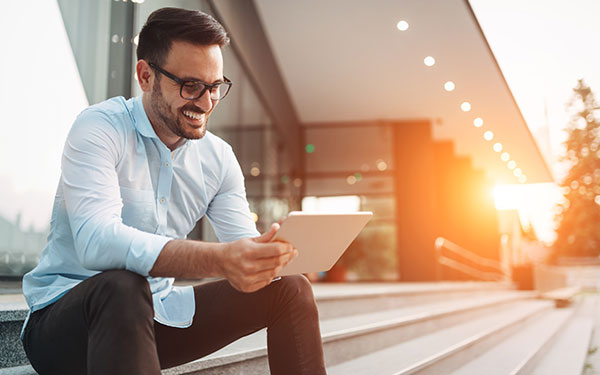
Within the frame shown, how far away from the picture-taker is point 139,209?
4.38ft

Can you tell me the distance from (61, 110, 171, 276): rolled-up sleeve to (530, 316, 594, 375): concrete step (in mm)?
2939

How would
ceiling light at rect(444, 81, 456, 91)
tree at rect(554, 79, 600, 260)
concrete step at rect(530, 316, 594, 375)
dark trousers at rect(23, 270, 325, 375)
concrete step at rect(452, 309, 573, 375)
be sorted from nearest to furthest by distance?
dark trousers at rect(23, 270, 325, 375) < concrete step at rect(452, 309, 573, 375) < concrete step at rect(530, 316, 594, 375) < ceiling light at rect(444, 81, 456, 91) < tree at rect(554, 79, 600, 260)

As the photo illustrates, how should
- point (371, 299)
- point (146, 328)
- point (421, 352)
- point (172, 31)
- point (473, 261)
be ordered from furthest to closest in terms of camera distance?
point (473, 261), point (371, 299), point (421, 352), point (172, 31), point (146, 328)

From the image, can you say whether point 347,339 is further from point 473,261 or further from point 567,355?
point 473,261

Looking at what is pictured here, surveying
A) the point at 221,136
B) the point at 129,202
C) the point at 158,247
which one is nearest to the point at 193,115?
the point at 129,202

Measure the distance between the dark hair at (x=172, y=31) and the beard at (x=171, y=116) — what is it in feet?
0.27

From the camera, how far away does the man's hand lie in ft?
3.51

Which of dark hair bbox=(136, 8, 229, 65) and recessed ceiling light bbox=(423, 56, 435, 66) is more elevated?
recessed ceiling light bbox=(423, 56, 435, 66)

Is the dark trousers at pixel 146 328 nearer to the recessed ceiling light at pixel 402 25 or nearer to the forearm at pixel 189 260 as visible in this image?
the forearm at pixel 189 260

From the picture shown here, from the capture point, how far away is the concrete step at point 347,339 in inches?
70.4

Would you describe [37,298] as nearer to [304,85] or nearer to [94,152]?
[94,152]

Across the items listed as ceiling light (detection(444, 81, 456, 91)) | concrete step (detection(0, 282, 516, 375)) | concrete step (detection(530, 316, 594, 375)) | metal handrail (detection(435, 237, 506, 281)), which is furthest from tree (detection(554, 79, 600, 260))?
concrete step (detection(0, 282, 516, 375))

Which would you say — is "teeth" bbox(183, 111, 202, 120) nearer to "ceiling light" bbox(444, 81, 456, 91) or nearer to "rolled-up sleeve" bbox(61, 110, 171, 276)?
"rolled-up sleeve" bbox(61, 110, 171, 276)

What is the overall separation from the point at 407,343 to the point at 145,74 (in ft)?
8.45
